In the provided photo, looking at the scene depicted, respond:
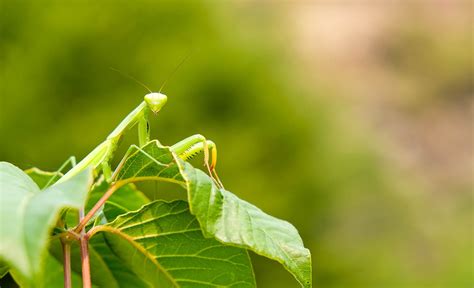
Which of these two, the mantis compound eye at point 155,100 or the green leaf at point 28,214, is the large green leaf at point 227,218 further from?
the mantis compound eye at point 155,100

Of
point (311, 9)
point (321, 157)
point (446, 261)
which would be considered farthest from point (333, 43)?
point (321, 157)

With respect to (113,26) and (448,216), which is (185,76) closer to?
(113,26)

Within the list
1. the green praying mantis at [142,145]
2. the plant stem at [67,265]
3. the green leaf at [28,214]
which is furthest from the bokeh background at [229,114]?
the green leaf at [28,214]

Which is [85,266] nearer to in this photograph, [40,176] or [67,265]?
[67,265]

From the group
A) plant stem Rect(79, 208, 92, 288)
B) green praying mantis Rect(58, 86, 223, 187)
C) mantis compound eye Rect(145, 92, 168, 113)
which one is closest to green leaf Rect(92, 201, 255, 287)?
plant stem Rect(79, 208, 92, 288)

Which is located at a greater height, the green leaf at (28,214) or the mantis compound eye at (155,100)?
the mantis compound eye at (155,100)

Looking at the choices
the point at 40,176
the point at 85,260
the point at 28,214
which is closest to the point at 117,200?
the point at 40,176
